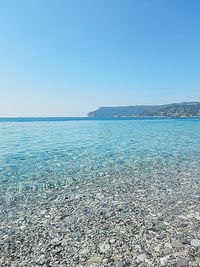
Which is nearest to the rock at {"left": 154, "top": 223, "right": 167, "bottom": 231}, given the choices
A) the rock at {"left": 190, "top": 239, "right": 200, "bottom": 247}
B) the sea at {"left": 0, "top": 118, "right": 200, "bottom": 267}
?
the sea at {"left": 0, "top": 118, "right": 200, "bottom": 267}

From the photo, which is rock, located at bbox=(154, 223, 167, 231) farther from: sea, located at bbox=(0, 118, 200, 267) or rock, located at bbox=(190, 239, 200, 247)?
rock, located at bbox=(190, 239, 200, 247)

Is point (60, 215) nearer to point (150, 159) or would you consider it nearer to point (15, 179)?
point (15, 179)

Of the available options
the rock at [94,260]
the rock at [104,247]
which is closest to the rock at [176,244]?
the rock at [104,247]

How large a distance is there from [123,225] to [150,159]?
13.6 metres

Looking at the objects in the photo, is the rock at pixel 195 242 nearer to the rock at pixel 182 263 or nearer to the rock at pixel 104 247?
the rock at pixel 182 263

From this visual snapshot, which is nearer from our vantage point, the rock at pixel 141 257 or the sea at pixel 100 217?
the rock at pixel 141 257

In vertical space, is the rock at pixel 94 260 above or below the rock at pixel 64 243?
above

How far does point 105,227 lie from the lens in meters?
8.32

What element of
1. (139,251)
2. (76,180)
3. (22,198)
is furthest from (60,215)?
(76,180)

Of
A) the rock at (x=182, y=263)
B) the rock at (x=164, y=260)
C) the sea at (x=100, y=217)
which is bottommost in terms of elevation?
the sea at (x=100, y=217)

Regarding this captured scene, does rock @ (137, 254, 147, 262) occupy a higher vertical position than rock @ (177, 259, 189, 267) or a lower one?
lower

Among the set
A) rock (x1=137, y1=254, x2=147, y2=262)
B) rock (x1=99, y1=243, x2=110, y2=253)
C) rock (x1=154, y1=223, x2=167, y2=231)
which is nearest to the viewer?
rock (x1=137, y1=254, x2=147, y2=262)

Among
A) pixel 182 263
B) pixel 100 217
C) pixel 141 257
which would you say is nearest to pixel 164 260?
pixel 182 263

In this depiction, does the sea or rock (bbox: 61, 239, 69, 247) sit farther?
rock (bbox: 61, 239, 69, 247)
